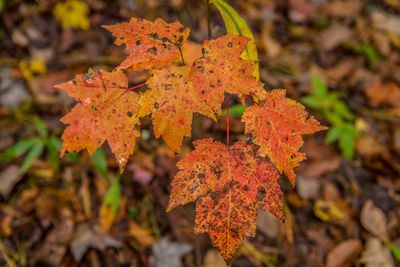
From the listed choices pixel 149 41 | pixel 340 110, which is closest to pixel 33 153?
pixel 149 41

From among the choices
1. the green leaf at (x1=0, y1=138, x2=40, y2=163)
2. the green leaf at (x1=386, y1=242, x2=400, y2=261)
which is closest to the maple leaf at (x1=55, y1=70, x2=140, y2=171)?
the green leaf at (x1=0, y1=138, x2=40, y2=163)

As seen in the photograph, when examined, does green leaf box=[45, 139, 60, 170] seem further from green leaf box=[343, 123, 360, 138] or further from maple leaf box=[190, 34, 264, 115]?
green leaf box=[343, 123, 360, 138]

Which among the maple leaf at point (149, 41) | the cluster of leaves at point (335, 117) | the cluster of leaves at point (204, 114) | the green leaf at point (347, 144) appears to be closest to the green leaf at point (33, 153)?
the cluster of leaves at point (204, 114)

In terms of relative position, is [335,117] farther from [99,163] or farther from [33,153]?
[33,153]

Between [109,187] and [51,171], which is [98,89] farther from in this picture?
[51,171]

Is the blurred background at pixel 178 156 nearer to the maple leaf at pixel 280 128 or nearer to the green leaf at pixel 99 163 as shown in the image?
the green leaf at pixel 99 163
